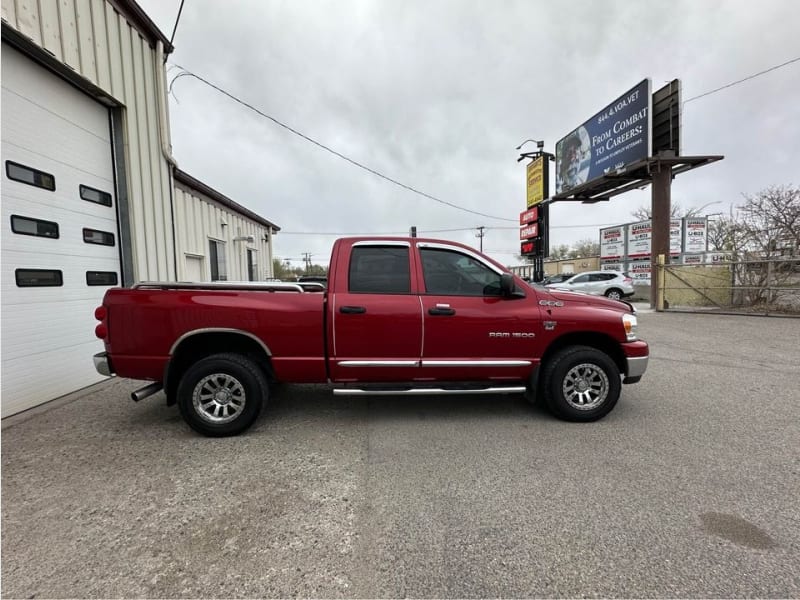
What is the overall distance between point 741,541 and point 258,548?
2790mm

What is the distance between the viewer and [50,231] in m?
4.68

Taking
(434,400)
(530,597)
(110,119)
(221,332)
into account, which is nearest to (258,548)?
(530,597)

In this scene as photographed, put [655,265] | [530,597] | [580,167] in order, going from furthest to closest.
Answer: [580,167], [655,265], [530,597]

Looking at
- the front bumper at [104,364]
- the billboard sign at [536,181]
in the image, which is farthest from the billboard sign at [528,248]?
the front bumper at [104,364]

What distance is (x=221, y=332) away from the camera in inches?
140

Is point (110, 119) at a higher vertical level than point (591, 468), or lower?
higher

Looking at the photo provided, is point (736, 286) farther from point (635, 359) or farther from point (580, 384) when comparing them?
point (580, 384)

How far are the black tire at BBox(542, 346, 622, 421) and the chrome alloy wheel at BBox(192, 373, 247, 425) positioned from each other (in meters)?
3.08

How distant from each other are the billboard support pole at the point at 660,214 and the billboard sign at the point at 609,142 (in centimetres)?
99

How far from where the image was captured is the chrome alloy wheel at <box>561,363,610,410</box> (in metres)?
3.84

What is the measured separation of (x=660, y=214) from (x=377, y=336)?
15.0 m

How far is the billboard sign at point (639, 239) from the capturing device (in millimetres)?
23641

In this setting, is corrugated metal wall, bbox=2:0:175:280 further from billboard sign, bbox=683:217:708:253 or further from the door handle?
billboard sign, bbox=683:217:708:253

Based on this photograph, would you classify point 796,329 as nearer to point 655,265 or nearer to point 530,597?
point 655,265
